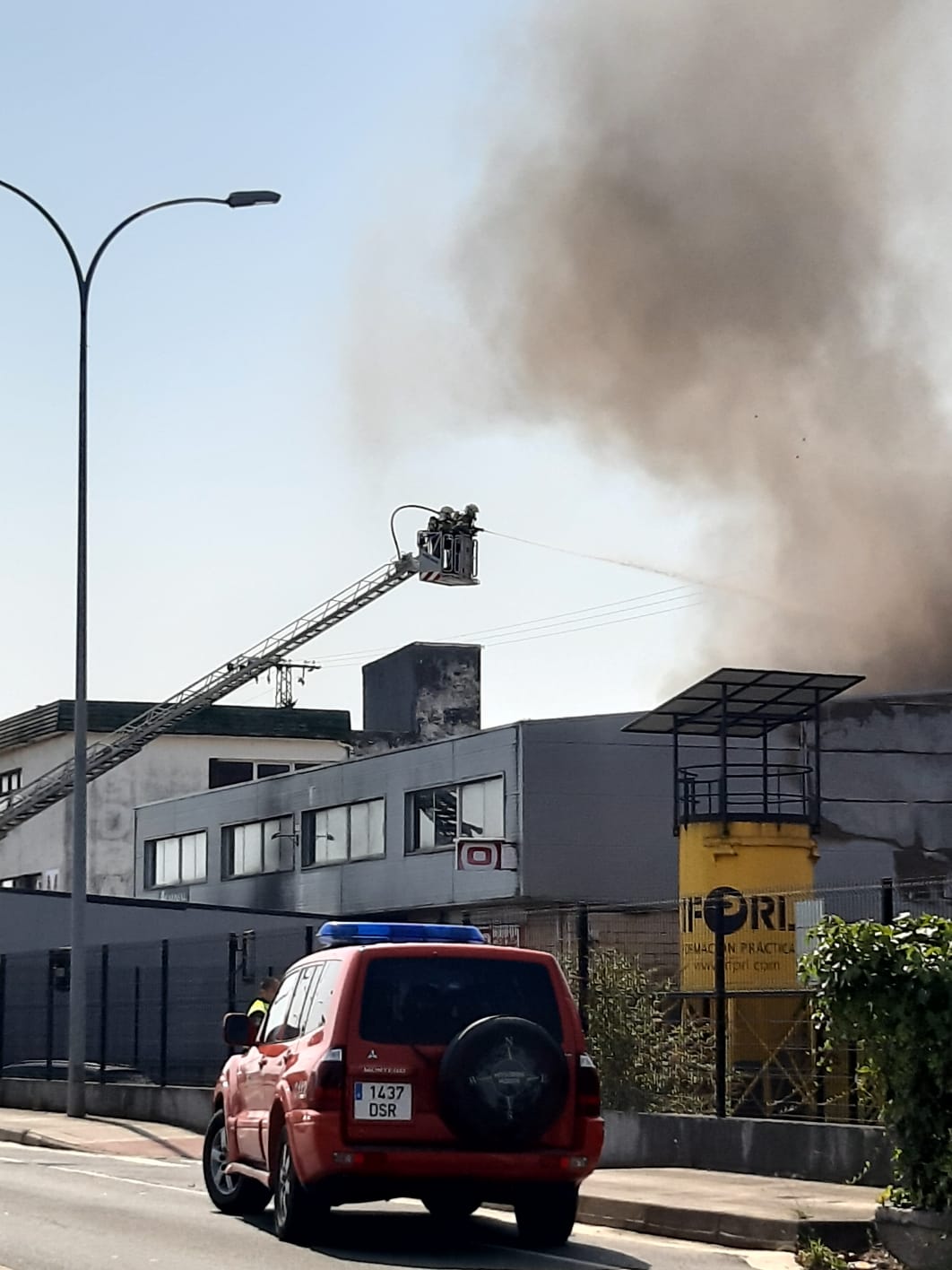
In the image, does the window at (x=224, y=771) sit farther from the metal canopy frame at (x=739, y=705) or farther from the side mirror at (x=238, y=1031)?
the side mirror at (x=238, y=1031)

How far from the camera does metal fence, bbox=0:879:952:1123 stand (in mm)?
18719

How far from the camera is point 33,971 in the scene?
124 ft

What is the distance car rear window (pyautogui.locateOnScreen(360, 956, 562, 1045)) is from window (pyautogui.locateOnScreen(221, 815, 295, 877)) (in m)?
41.3

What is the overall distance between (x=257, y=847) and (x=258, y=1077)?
42.4 m

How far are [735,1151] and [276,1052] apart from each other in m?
5.80

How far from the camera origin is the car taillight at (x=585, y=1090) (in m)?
12.8

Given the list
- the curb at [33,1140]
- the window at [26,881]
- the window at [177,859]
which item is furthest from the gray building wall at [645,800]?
the window at [26,881]

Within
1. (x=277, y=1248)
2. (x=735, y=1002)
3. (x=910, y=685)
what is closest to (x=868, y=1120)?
(x=735, y=1002)

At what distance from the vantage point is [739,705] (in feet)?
104

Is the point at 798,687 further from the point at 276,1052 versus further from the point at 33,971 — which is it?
the point at 276,1052

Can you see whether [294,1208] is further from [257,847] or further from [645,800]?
[257,847]

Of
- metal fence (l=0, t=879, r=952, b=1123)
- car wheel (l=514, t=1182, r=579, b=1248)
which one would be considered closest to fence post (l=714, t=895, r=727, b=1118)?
metal fence (l=0, t=879, r=952, b=1123)

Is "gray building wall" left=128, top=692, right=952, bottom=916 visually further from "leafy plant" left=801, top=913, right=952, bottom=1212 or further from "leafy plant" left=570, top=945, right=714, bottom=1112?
"leafy plant" left=801, top=913, right=952, bottom=1212

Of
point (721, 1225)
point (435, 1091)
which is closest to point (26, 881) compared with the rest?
point (721, 1225)
